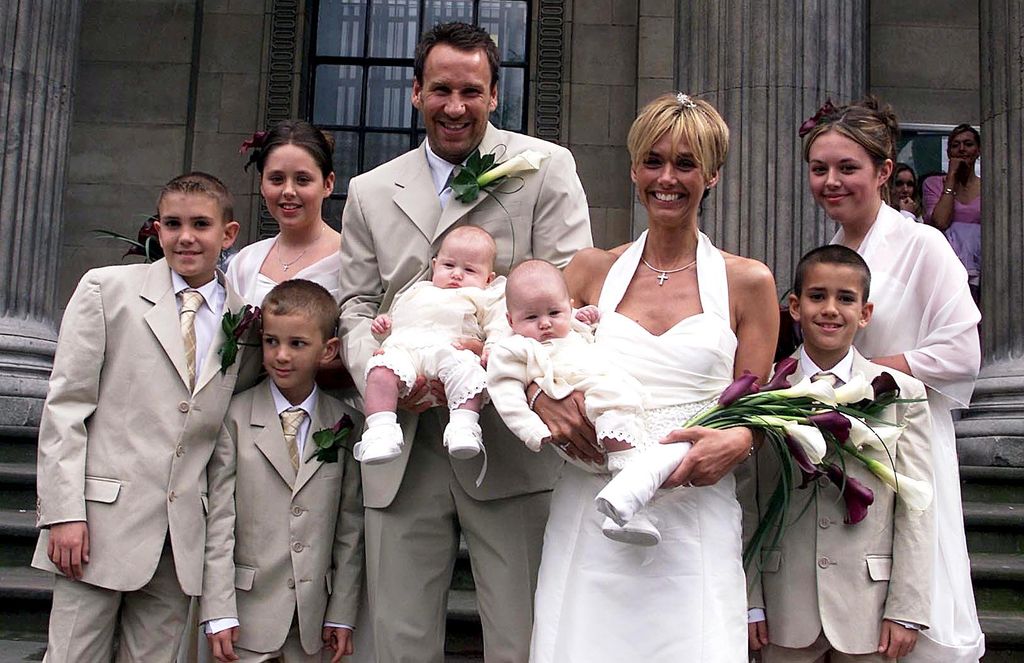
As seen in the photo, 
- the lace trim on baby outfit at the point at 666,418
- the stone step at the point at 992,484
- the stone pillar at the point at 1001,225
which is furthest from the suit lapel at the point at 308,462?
the stone pillar at the point at 1001,225

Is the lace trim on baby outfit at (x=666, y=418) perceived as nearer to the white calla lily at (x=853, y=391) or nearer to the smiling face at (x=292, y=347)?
the white calla lily at (x=853, y=391)

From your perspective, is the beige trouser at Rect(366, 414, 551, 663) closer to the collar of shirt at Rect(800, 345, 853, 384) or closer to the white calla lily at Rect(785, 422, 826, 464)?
the white calla lily at Rect(785, 422, 826, 464)

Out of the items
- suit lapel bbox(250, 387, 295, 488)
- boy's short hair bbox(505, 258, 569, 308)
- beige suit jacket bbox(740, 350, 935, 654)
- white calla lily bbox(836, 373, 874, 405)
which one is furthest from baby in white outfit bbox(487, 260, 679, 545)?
suit lapel bbox(250, 387, 295, 488)

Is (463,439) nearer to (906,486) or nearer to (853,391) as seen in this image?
(853,391)

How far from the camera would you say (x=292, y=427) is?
13.8ft

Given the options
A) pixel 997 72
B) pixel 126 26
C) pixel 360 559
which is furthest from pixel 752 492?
pixel 126 26

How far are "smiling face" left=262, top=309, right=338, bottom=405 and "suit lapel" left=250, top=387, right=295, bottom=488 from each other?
99 millimetres

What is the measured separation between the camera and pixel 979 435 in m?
7.29

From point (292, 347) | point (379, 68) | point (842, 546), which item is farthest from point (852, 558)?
point (379, 68)

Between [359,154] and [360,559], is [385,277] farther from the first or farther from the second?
[359,154]

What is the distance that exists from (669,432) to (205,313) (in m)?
1.88

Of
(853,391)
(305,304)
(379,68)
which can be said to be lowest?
(853,391)

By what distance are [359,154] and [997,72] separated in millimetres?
5827

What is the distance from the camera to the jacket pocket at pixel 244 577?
159 inches
